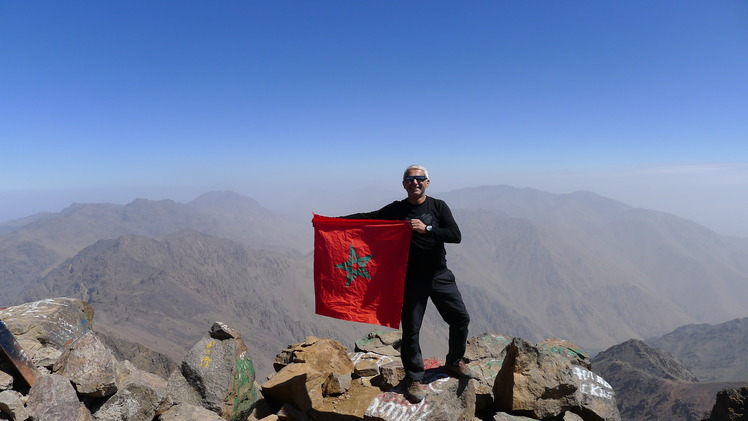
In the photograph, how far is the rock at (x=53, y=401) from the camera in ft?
20.7

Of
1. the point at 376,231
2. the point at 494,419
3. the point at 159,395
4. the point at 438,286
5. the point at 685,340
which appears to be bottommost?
the point at 685,340

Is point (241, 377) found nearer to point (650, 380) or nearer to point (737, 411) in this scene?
point (737, 411)

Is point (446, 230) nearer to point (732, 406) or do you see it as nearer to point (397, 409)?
point (397, 409)

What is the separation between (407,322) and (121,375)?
241 inches

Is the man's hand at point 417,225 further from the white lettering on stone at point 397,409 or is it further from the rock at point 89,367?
the rock at point 89,367

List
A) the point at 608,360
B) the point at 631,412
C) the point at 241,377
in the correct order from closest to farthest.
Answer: the point at 241,377 → the point at 631,412 → the point at 608,360

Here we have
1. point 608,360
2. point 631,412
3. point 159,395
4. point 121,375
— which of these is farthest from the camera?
point 608,360

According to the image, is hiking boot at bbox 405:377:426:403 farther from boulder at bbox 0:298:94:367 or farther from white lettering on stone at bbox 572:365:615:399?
boulder at bbox 0:298:94:367

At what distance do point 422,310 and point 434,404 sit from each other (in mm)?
1798

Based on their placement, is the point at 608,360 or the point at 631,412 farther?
the point at 608,360

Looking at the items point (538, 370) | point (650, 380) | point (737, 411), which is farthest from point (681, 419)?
point (538, 370)

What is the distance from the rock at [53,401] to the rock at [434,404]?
5.23 meters

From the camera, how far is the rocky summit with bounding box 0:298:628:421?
6938mm

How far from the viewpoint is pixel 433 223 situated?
24.1ft
